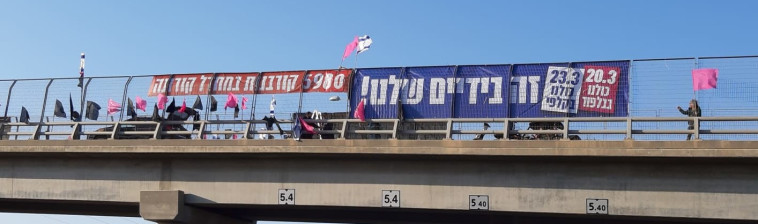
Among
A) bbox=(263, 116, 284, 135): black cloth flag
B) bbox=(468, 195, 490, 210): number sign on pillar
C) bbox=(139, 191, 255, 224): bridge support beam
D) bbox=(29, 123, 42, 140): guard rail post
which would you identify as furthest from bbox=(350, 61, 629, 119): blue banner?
bbox=(29, 123, 42, 140): guard rail post

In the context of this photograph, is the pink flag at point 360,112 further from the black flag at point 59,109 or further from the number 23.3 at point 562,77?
the black flag at point 59,109

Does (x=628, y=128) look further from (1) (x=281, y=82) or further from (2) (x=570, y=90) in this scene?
(1) (x=281, y=82)

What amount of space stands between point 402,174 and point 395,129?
1.09 meters

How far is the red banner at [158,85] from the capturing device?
92.0 ft

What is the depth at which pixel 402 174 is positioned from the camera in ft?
78.4

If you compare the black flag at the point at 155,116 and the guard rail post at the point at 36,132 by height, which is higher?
the black flag at the point at 155,116

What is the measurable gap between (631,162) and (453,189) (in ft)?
13.6

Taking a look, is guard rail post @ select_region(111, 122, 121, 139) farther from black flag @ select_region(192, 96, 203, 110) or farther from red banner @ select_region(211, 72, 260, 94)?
red banner @ select_region(211, 72, 260, 94)

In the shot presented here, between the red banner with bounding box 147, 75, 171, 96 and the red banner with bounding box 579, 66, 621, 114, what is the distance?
38.3ft

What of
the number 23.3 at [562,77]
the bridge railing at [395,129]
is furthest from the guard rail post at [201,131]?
the number 23.3 at [562,77]

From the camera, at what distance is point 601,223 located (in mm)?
28000

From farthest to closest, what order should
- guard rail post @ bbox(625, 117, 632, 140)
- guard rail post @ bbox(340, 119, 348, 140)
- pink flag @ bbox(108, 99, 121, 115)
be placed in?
1. pink flag @ bbox(108, 99, 121, 115)
2. guard rail post @ bbox(340, 119, 348, 140)
3. guard rail post @ bbox(625, 117, 632, 140)

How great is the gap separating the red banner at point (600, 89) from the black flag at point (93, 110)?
13.6 m

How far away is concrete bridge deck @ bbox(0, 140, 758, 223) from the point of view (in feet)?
70.0
